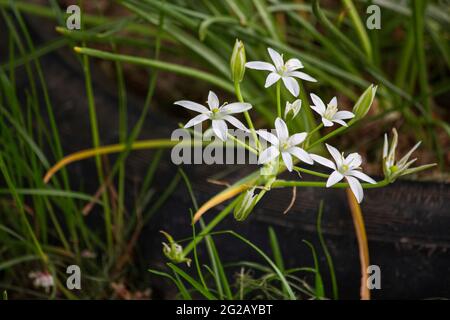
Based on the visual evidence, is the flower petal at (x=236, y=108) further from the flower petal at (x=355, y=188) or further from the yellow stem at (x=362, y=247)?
the yellow stem at (x=362, y=247)

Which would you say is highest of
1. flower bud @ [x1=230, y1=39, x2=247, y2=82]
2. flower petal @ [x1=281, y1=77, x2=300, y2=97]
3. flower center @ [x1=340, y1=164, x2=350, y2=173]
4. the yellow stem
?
flower bud @ [x1=230, y1=39, x2=247, y2=82]

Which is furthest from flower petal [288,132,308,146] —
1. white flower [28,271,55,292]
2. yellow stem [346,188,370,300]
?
white flower [28,271,55,292]

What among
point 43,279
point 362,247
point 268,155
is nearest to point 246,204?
point 268,155

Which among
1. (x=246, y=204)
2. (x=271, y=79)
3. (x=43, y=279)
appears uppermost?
(x=271, y=79)

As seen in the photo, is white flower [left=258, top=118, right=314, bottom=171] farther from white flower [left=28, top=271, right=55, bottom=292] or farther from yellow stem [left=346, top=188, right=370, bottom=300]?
white flower [left=28, top=271, right=55, bottom=292]

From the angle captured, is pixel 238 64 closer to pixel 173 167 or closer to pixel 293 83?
pixel 293 83

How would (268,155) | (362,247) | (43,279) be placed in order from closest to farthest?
(268,155) < (362,247) < (43,279)

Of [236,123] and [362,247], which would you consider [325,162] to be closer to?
[236,123]
